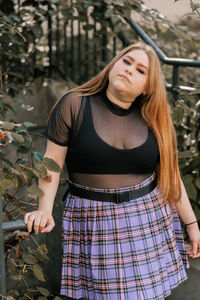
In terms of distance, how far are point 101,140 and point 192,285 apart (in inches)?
48.8

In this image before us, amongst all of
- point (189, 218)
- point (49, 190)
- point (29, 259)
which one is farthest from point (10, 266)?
point (189, 218)

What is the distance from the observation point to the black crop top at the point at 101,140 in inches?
75.2

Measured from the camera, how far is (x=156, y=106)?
6.70ft

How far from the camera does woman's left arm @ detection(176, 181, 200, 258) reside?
2.21 meters

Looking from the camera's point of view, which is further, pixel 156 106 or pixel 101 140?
pixel 156 106

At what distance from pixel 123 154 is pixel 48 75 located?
246 cm

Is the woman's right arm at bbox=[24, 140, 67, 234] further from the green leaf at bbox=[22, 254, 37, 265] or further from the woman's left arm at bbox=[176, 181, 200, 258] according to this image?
the woman's left arm at bbox=[176, 181, 200, 258]

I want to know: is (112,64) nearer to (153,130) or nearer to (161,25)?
(153,130)

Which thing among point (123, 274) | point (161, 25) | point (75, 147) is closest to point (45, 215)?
point (75, 147)

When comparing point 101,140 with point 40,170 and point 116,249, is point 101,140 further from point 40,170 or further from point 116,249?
point 116,249

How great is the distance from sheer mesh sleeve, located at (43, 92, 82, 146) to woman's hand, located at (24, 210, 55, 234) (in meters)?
0.31

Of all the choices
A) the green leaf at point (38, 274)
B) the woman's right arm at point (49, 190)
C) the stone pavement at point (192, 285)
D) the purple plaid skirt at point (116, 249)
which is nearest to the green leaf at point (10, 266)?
the green leaf at point (38, 274)

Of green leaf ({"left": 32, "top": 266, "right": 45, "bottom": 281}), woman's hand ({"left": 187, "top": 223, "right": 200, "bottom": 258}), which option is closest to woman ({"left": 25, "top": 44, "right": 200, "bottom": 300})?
green leaf ({"left": 32, "top": 266, "right": 45, "bottom": 281})

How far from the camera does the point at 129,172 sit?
1972 millimetres
